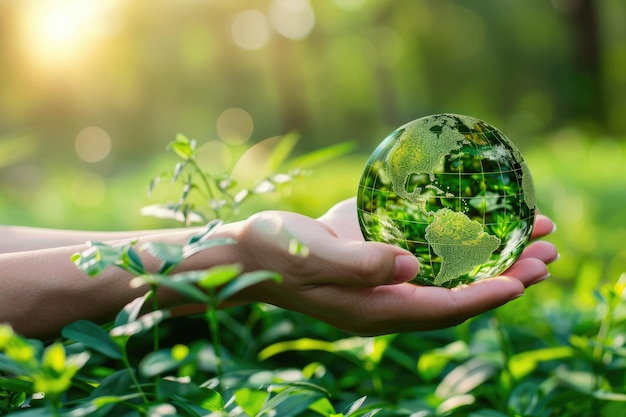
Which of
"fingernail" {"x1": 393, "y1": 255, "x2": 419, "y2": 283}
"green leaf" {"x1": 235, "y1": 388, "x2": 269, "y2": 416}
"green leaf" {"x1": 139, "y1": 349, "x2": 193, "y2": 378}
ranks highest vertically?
"green leaf" {"x1": 139, "y1": 349, "x2": 193, "y2": 378}

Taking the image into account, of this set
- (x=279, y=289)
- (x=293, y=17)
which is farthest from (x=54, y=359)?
(x=293, y=17)

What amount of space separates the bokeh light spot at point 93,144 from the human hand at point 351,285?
117 ft

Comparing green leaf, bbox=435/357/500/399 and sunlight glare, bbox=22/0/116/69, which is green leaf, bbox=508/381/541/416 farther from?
sunlight glare, bbox=22/0/116/69

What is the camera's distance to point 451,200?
210 cm

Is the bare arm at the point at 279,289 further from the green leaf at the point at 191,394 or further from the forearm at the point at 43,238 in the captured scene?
the forearm at the point at 43,238

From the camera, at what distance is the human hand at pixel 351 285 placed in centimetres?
174

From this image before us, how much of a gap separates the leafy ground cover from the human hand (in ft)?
0.64

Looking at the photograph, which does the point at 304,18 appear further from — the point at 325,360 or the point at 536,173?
the point at 325,360

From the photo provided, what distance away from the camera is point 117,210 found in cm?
638

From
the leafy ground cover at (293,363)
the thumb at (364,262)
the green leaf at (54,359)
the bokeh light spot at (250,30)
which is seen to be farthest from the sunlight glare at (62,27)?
the green leaf at (54,359)

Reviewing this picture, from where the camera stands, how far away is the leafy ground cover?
3.99 feet

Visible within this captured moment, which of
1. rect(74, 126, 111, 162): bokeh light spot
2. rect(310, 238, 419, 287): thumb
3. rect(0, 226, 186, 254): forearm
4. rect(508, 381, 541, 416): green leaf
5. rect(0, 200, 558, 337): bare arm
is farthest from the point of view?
rect(74, 126, 111, 162): bokeh light spot

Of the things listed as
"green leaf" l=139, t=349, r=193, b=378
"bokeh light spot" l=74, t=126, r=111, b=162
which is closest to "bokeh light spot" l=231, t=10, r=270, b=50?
"bokeh light spot" l=74, t=126, r=111, b=162

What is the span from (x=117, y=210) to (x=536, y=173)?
462cm
